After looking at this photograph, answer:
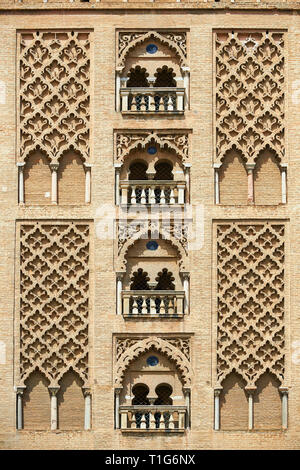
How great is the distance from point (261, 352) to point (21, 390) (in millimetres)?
3364

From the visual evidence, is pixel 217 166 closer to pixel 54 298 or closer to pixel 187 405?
pixel 54 298

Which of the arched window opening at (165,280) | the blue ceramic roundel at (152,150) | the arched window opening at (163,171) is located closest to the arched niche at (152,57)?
the blue ceramic roundel at (152,150)

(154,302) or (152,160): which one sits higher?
(152,160)

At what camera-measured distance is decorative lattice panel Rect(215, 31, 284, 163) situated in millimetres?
20453

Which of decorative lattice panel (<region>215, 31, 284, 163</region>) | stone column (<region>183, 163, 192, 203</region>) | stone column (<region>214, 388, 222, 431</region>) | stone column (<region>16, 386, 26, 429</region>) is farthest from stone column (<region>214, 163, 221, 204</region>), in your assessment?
stone column (<region>16, 386, 26, 429</region>)

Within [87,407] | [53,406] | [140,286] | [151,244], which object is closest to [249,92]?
[151,244]

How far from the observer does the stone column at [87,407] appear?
20.0 m

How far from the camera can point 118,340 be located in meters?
20.1

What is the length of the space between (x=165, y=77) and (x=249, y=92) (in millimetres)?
1264

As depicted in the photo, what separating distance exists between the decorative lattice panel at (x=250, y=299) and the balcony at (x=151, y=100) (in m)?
1.84

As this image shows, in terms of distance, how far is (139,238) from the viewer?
66.5ft

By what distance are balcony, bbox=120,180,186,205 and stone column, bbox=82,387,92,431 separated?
2680 mm

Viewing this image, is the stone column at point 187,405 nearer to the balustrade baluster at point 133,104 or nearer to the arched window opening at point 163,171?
the arched window opening at point 163,171

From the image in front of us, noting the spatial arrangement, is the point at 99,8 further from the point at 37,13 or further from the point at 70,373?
the point at 70,373
